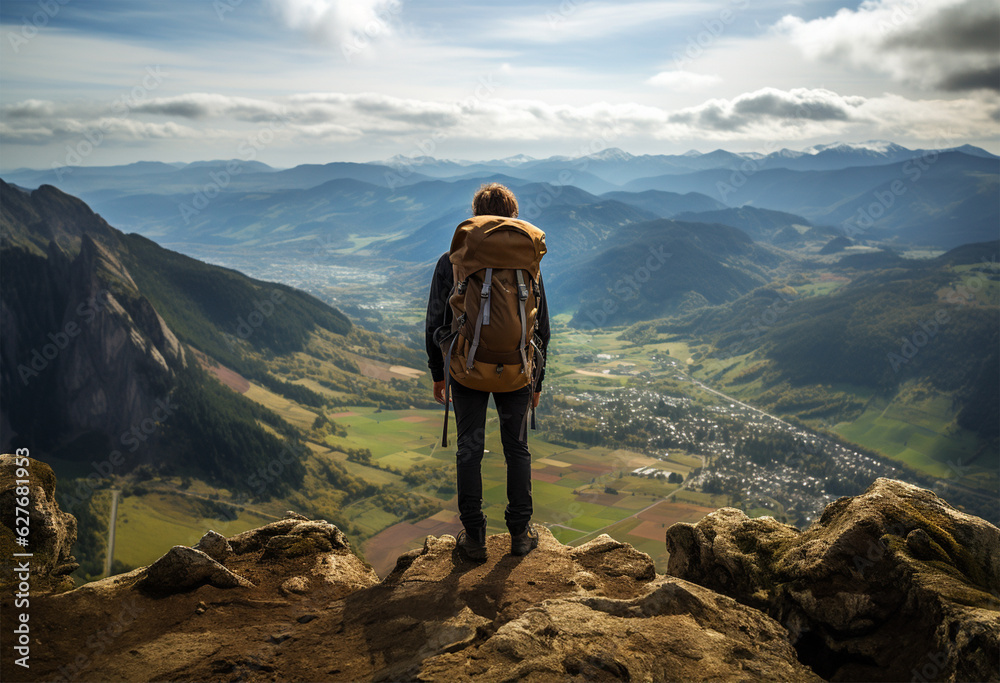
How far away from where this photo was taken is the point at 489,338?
7.62m

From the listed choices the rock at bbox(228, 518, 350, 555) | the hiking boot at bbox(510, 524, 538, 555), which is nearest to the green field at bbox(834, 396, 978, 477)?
the hiking boot at bbox(510, 524, 538, 555)

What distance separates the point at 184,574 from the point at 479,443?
483 centimetres

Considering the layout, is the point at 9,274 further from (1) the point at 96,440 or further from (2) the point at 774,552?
(2) the point at 774,552

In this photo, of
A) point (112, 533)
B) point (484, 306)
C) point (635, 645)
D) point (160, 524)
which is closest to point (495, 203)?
point (484, 306)

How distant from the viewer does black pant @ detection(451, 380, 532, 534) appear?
8.21 meters

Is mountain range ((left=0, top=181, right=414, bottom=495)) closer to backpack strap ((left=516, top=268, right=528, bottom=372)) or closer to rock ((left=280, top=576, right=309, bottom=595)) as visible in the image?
rock ((left=280, top=576, right=309, bottom=595))

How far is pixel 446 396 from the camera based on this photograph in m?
8.38

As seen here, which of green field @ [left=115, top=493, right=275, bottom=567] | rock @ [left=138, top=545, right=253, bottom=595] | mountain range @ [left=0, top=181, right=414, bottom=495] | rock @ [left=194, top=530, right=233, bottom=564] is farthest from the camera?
mountain range @ [left=0, top=181, right=414, bottom=495]

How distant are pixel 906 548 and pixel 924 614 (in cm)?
90

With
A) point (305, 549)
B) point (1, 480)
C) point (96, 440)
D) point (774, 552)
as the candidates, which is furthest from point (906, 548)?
point (96, 440)

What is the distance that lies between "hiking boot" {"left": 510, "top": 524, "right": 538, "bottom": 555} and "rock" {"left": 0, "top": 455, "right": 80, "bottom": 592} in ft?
22.4

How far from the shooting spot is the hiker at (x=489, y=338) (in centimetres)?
754

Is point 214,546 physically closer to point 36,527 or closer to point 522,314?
point 36,527

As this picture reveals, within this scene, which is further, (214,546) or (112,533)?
(112,533)
